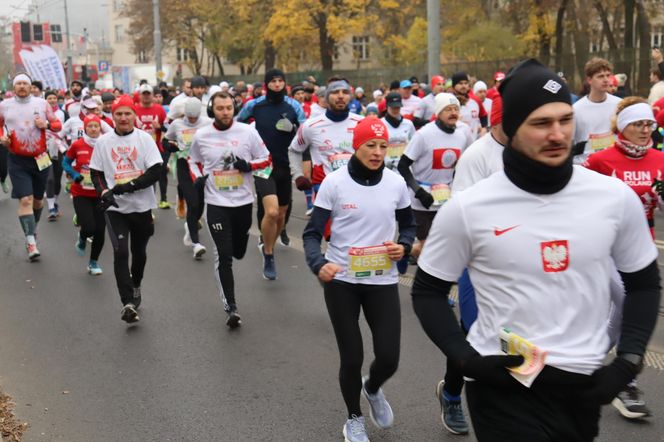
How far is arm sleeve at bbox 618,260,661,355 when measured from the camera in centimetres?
278

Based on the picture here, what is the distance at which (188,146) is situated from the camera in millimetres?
10023

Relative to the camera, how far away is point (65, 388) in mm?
6023

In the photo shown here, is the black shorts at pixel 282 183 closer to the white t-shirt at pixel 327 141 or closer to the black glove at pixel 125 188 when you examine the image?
the white t-shirt at pixel 327 141

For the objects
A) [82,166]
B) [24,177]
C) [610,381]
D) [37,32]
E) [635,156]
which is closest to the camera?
[610,381]

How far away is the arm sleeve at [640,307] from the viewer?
2.78 meters

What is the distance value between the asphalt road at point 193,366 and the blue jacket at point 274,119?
1.40 m

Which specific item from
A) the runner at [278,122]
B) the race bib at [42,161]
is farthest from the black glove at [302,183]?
the race bib at [42,161]

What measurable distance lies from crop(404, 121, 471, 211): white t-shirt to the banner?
28321mm

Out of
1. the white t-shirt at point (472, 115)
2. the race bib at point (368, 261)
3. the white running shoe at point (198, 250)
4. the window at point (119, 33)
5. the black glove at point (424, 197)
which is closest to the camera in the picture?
the race bib at point (368, 261)

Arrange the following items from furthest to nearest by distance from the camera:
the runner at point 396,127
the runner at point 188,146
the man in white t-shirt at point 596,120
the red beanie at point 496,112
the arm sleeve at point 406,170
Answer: the runner at point 396,127 < the runner at point 188,146 < the man in white t-shirt at point 596,120 < the arm sleeve at point 406,170 < the red beanie at point 496,112

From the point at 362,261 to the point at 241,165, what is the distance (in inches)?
116

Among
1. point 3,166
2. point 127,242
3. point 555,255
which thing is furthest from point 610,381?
point 3,166

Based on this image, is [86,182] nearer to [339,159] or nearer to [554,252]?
[339,159]

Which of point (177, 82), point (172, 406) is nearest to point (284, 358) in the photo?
point (172, 406)
